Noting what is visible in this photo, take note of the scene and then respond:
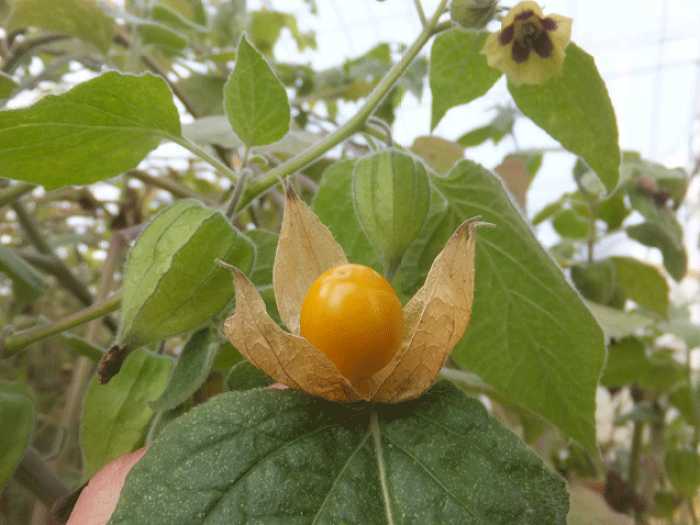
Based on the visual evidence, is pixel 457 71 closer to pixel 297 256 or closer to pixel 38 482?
pixel 297 256

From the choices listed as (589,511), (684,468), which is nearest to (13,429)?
(589,511)

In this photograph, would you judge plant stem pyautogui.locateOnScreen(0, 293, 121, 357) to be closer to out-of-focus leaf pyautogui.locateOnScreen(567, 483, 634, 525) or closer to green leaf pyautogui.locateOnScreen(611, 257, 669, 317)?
out-of-focus leaf pyautogui.locateOnScreen(567, 483, 634, 525)

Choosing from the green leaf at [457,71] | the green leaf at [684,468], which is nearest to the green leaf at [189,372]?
the green leaf at [457,71]

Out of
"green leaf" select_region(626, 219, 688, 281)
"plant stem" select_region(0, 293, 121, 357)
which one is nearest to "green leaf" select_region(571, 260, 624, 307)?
"green leaf" select_region(626, 219, 688, 281)

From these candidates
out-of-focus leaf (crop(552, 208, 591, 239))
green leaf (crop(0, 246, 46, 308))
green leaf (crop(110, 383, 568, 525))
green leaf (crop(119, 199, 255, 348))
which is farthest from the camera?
out-of-focus leaf (crop(552, 208, 591, 239))

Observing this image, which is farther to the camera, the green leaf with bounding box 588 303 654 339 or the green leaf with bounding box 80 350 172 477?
the green leaf with bounding box 588 303 654 339

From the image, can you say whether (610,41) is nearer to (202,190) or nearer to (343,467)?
(202,190)
